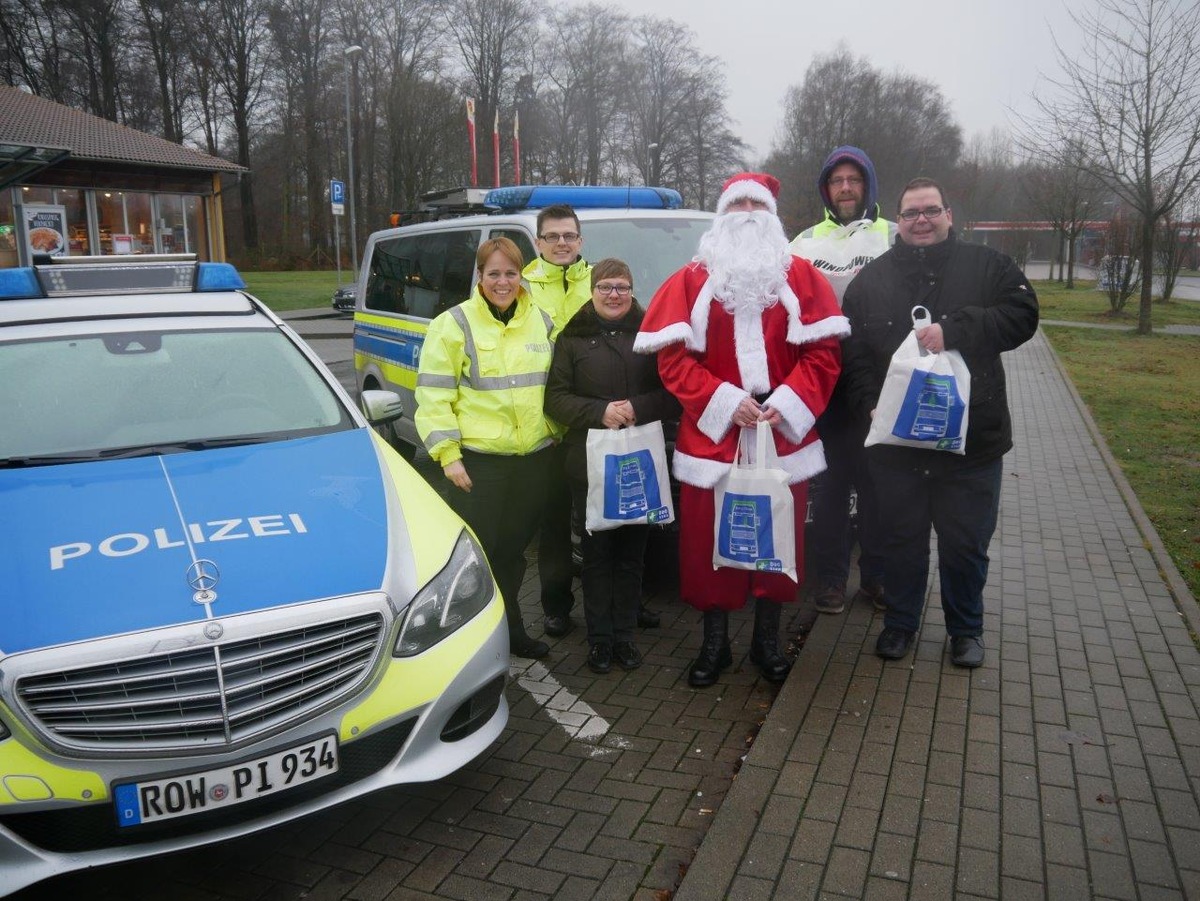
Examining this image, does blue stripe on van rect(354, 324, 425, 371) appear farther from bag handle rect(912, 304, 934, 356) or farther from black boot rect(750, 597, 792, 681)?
bag handle rect(912, 304, 934, 356)

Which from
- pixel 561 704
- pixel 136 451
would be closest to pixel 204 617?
pixel 136 451

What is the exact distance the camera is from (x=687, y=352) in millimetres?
4031

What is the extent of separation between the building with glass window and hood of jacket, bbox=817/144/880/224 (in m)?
26.4

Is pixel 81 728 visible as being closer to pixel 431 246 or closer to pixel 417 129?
pixel 431 246

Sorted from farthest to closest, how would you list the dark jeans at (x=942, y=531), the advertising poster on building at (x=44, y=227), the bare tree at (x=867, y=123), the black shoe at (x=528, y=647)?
the bare tree at (x=867, y=123), the advertising poster on building at (x=44, y=227), the black shoe at (x=528, y=647), the dark jeans at (x=942, y=531)

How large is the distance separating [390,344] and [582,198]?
2.17m

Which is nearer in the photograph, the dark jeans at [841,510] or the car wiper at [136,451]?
the car wiper at [136,451]

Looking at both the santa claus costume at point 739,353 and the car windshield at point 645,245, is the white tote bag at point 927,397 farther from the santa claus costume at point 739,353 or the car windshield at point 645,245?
the car windshield at point 645,245

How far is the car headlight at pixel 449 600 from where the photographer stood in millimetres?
2971

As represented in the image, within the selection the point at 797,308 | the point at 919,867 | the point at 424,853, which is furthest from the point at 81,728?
the point at 797,308

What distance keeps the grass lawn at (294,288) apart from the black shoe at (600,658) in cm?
2391

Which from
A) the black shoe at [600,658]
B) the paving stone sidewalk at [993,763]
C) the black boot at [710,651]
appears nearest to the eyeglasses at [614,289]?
the black boot at [710,651]

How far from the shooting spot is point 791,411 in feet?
12.8

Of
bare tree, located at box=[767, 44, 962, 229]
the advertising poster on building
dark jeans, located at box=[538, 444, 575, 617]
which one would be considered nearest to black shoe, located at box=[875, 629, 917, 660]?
dark jeans, located at box=[538, 444, 575, 617]
